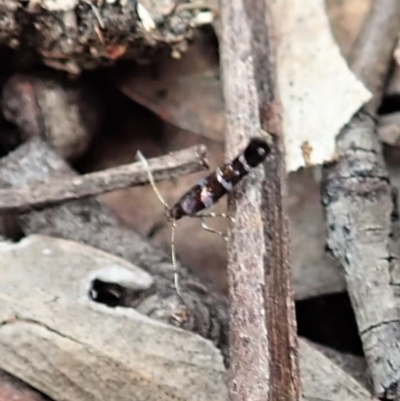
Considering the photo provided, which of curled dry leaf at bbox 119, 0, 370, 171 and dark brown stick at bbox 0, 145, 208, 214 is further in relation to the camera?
curled dry leaf at bbox 119, 0, 370, 171

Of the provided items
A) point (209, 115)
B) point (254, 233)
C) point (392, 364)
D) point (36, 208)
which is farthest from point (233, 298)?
point (209, 115)

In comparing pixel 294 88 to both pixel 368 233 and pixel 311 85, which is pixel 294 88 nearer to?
pixel 311 85

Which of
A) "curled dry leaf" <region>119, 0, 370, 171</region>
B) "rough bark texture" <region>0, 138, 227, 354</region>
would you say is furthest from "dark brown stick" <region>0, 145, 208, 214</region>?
"curled dry leaf" <region>119, 0, 370, 171</region>

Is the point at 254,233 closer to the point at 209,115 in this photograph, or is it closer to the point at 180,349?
the point at 180,349

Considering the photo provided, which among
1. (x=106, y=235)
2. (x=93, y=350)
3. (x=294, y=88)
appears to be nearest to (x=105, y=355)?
(x=93, y=350)

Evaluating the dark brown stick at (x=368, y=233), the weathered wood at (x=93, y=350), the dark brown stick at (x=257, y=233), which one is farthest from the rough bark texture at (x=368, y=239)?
the weathered wood at (x=93, y=350)

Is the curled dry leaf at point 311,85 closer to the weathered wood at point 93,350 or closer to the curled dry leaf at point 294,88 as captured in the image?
the curled dry leaf at point 294,88

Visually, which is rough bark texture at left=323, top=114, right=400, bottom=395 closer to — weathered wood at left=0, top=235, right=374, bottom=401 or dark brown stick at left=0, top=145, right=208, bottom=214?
weathered wood at left=0, top=235, right=374, bottom=401
